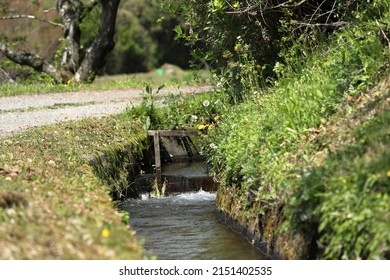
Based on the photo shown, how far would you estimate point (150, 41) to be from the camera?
144 feet

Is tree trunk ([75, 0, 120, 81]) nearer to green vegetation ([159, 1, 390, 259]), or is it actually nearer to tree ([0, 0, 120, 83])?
tree ([0, 0, 120, 83])

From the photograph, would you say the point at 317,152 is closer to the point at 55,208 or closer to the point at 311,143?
the point at 311,143

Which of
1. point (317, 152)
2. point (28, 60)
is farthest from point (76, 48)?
point (317, 152)

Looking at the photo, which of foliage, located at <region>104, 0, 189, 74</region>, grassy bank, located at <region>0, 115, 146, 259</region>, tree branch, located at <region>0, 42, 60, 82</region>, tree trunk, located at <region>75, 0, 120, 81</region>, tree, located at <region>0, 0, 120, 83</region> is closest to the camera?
grassy bank, located at <region>0, 115, 146, 259</region>

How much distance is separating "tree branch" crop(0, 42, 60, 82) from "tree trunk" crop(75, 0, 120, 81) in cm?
83

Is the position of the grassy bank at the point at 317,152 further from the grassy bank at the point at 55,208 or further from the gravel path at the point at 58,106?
the gravel path at the point at 58,106

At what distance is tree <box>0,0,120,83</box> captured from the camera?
2202cm

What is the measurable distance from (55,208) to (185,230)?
3.26 meters

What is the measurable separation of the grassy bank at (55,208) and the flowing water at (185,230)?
854mm

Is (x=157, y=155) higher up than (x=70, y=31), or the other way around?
(x=70, y=31)

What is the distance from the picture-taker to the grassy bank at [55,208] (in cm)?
512

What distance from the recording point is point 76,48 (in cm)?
2286

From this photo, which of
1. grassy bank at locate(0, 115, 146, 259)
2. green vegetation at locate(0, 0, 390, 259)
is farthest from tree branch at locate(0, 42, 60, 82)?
grassy bank at locate(0, 115, 146, 259)

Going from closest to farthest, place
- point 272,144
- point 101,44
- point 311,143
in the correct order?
point 311,143
point 272,144
point 101,44
